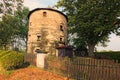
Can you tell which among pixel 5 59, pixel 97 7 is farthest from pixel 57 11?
pixel 5 59

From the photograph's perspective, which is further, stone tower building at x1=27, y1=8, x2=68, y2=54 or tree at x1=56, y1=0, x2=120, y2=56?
stone tower building at x1=27, y1=8, x2=68, y2=54

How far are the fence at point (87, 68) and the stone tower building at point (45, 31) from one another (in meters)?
17.4

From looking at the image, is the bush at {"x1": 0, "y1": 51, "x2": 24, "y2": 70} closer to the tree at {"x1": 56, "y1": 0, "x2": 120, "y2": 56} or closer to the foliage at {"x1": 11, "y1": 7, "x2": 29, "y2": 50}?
the tree at {"x1": 56, "y1": 0, "x2": 120, "y2": 56}

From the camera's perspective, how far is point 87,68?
1670 centimetres

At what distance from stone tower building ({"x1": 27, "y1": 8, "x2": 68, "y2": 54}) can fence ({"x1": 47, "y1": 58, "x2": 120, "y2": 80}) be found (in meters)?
17.4

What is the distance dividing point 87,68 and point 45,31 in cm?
2358

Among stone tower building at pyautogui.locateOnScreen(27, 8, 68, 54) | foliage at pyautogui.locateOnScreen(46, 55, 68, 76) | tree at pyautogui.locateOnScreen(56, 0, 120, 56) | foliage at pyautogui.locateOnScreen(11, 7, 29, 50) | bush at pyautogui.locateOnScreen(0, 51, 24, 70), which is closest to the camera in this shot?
foliage at pyautogui.locateOnScreen(46, 55, 68, 76)

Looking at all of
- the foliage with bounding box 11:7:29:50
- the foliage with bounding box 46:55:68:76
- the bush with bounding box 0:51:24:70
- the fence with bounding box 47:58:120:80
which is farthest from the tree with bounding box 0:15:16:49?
the fence with bounding box 47:58:120:80

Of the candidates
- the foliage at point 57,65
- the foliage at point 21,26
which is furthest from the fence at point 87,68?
the foliage at point 21,26

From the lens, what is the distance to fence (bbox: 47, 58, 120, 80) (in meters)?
14.6

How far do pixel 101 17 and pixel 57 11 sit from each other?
875 cm

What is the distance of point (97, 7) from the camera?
118 feet

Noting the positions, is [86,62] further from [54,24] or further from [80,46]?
[80,46]

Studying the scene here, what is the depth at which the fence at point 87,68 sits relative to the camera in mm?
14586
